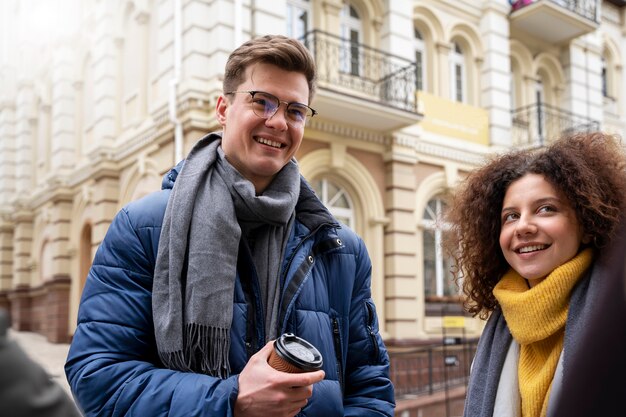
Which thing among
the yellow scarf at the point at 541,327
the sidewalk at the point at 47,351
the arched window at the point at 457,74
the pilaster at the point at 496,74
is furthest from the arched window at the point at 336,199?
the yellow scarf at the point at 541,327

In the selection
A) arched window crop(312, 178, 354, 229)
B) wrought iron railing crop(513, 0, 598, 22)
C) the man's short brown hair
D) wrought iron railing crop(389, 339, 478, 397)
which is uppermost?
wrought iron railing crop(513, 0, 598, 22)

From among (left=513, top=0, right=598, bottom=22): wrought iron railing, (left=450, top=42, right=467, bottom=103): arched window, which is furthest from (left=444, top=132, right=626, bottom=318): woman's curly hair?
(left=513, top=0, right=598, bottom=22): wrought iron railing

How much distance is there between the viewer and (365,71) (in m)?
12.4

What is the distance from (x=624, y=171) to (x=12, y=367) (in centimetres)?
224

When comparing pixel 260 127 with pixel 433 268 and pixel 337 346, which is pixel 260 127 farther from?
pixel 433 268

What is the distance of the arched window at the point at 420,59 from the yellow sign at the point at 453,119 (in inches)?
21.5

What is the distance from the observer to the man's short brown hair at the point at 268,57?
2273mm

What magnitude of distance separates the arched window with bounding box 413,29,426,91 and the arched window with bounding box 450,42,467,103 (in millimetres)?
729

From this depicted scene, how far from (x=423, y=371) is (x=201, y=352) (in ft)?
33.7

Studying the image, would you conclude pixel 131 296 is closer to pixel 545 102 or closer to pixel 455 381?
pixel 455 381

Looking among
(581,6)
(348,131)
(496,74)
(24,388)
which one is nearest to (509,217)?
(24,388)

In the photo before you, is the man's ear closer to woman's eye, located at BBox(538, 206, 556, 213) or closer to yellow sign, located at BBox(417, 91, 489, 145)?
woman's eye, located at BBox(538, 206, 556, 213)

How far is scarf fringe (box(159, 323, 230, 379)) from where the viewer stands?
200 centimetres

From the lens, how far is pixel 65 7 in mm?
16438
